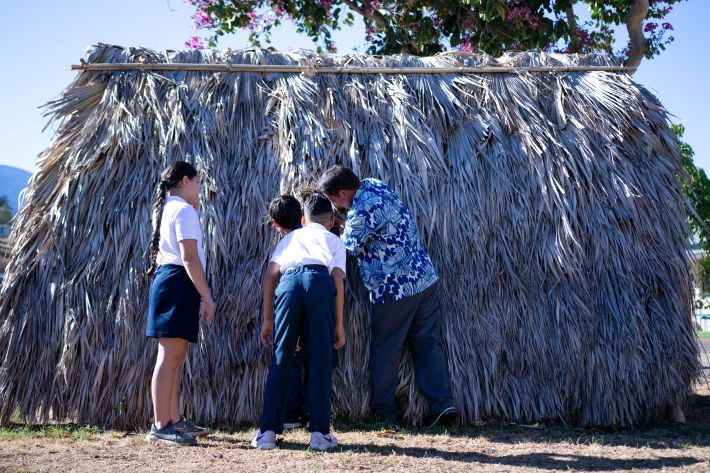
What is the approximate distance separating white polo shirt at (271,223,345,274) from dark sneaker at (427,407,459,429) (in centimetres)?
125

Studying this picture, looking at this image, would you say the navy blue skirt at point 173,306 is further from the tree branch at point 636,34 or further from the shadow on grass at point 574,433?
the tree branch at point 636,34

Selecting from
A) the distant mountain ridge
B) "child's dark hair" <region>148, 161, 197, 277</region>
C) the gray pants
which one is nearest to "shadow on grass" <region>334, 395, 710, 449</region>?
the gray pants

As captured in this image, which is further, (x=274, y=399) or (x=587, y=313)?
(x=587, y=313)

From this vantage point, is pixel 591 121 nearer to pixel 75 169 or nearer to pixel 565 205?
pixel 565 205

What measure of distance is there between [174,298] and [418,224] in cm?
174

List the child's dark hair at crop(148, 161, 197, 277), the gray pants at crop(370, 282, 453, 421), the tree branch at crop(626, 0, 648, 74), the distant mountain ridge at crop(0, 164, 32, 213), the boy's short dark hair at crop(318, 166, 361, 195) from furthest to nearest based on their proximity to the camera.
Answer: the distant mountain ridge at crop(0, 164, 32, 213)
the tree branch at crop(626, 0, 648, 74)
the gray pants at crop(370, 282, 453, 421)
the boy's short dark hair at crop(318, 166, 361, 195)
the child's dark hair at crop(148, 161, 197, 277)

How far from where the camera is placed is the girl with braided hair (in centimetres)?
399

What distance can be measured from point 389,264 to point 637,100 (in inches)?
87.4

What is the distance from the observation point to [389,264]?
4586mm

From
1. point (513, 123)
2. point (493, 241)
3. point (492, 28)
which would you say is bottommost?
point (493, 241)

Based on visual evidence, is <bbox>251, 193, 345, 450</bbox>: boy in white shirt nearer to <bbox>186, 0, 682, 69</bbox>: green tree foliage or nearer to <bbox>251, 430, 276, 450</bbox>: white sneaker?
<bbox>251, 430, 276, 450</bbox>: white sneaker

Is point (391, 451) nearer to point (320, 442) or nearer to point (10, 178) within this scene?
point (320, 442)

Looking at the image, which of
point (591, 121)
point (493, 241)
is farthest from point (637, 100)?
point (493, 241)

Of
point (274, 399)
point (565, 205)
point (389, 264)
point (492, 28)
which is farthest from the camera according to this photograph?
point (492, 28)
